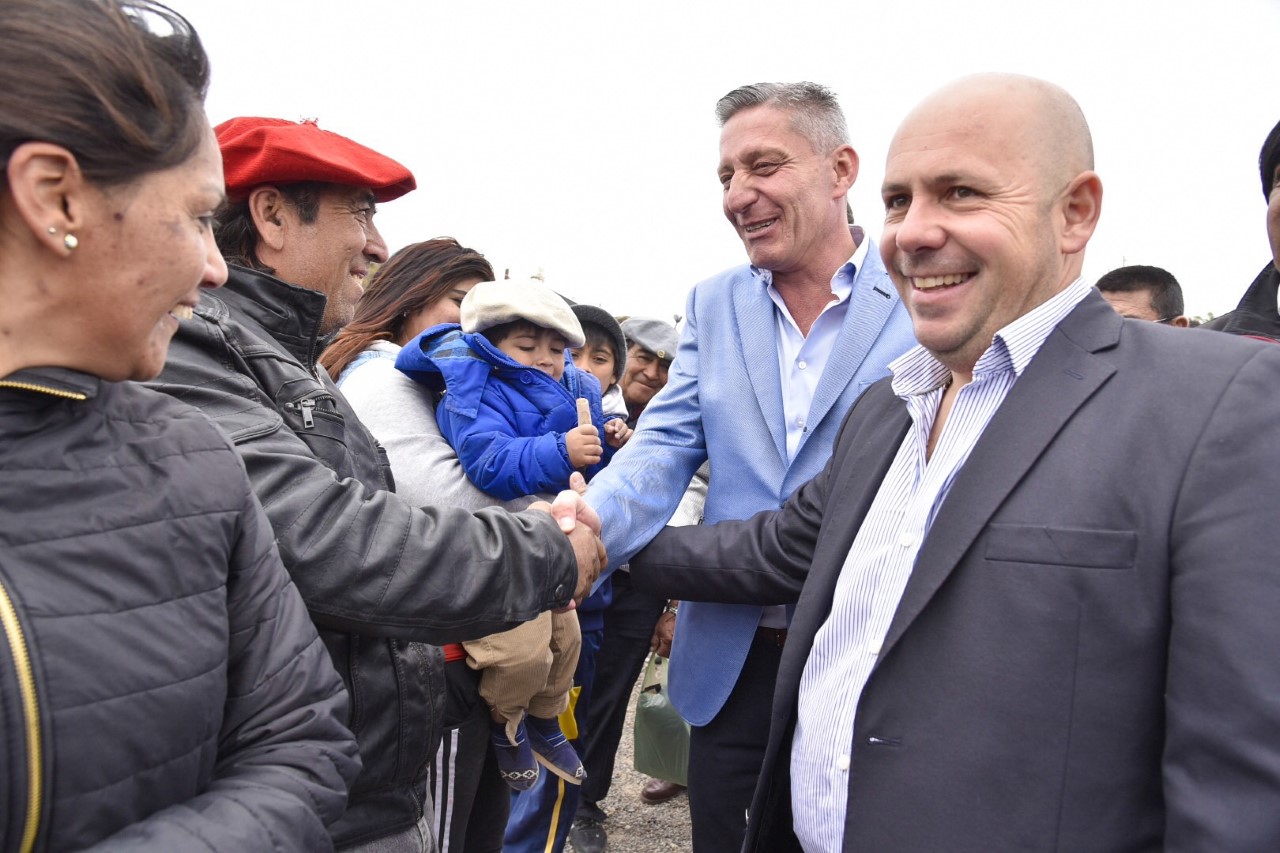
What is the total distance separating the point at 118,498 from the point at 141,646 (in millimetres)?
195

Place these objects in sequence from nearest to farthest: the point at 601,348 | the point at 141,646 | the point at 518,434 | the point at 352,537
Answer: the point at 141,646, the point at 352,537, the point at 518,434, the point at 601,348

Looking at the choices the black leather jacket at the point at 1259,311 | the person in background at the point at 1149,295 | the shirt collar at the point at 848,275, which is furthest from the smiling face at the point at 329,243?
the person in background at the point at 1149,295

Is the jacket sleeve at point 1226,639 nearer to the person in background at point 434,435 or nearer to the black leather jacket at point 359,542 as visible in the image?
the black leather jacket at point 359,542

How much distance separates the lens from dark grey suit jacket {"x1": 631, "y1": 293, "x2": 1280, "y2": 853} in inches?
48.0

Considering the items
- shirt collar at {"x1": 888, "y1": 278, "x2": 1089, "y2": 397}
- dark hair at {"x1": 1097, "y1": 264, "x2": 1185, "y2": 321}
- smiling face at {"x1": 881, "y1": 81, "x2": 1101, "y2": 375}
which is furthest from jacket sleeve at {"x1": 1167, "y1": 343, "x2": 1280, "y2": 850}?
dark hair at {"x1": 1097, "y1": 264, "x2": 1185, "y2": 321}

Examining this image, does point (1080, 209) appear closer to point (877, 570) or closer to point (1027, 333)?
point (1027, 333)

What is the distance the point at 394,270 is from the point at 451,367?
107 cm

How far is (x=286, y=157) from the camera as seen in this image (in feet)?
6.62

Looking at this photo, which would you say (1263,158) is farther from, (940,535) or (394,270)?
(394,270)

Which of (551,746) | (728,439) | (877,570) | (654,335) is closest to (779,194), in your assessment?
(728,439)

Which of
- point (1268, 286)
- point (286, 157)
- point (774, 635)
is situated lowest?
point (774, 635)

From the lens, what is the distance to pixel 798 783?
6.09ft

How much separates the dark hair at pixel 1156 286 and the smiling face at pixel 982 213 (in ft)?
15.1

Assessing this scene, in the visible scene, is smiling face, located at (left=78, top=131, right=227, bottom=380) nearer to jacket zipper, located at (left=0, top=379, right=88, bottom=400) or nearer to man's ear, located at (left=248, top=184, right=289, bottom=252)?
jacket zipper, located at (left=0, top=379, right=88, bottom=400)
